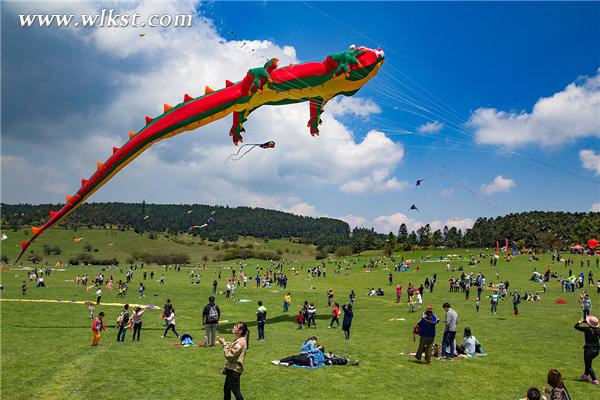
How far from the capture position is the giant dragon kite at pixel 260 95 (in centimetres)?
1404

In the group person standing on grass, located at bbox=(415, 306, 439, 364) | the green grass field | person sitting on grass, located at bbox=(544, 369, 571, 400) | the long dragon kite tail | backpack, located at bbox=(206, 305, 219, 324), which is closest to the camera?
person sitting on grass, located at bbox=(544, 369, 571, 400)

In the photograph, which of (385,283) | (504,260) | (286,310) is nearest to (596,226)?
(504,260)

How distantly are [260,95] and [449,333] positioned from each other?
9950mm

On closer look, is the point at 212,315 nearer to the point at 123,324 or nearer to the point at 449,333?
the point at 123,324

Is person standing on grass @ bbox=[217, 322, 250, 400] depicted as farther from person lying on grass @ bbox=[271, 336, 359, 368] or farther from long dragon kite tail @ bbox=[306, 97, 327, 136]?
long dragon kite tail @ bbox=[306, 97, 327, 136]

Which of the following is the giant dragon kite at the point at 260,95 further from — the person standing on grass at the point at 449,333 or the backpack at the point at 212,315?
the person standing on grass at the point at 449,333

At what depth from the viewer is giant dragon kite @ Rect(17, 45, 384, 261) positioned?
14039mm

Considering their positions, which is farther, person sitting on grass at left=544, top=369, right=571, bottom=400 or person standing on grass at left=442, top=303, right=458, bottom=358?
person standing on grass at left=442, top=303, right=458, bottom=358

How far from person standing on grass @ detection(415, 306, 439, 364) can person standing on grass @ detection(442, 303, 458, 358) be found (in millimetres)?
546

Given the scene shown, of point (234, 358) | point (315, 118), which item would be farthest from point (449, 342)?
point (315, 118)

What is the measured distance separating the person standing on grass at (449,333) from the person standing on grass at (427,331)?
55 cm

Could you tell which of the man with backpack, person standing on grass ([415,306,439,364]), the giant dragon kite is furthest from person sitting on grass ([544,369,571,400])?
the giant dragon kite

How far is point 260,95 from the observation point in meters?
15.2

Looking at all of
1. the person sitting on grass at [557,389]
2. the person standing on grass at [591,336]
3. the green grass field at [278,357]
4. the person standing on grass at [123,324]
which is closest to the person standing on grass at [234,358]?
the green grass field at [278,357]
